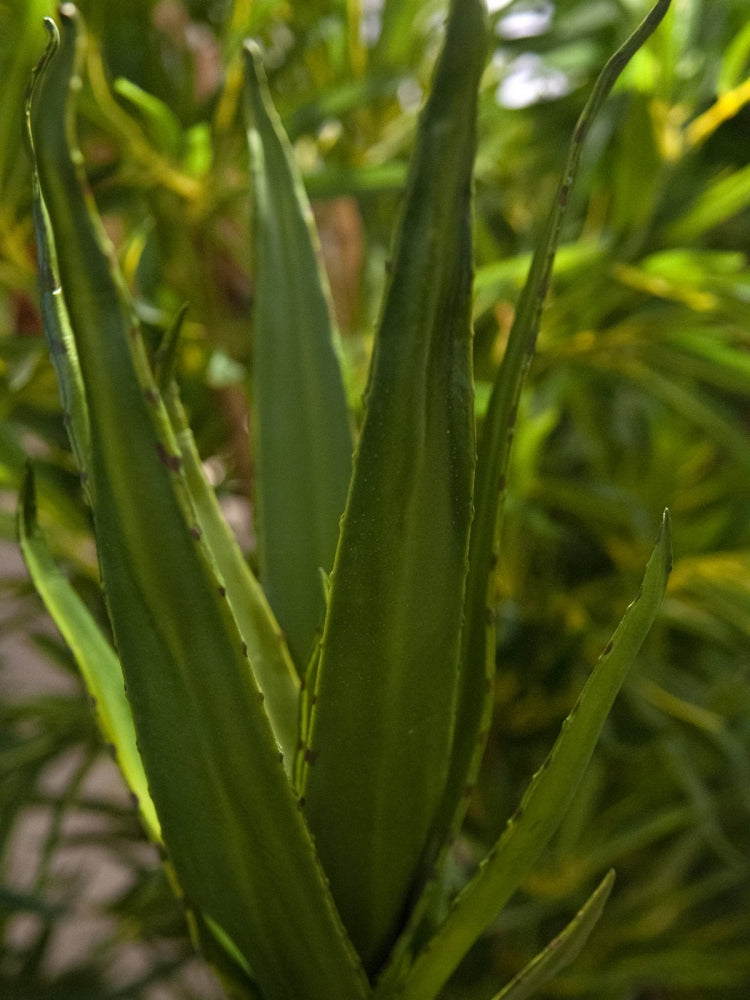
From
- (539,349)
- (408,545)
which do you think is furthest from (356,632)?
(539,349)

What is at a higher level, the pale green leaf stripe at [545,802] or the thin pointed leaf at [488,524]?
the thin pointed leaf at [488,524]

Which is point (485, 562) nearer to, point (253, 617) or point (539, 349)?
point (253, 617)

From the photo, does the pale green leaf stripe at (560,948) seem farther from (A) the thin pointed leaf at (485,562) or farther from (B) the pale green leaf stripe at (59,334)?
(B) the pale green leaf stripe at (59,334)

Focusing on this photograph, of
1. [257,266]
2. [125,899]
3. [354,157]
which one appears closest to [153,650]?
[257,266]

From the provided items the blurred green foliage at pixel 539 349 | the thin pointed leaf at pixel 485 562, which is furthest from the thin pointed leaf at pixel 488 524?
the blurred green foliage at pixel 539 349

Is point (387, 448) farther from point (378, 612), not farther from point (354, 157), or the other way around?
point (354, 157)

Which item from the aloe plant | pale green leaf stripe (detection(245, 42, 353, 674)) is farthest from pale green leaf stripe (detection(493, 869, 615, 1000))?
pale green leaf stripe (detection(245, 42, 353, 674))

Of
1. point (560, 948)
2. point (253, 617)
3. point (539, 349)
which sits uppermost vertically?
point (539, 349)
